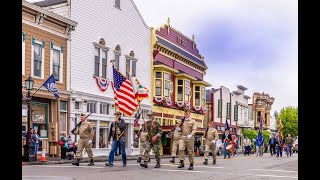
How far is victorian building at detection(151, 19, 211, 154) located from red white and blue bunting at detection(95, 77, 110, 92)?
753 cm

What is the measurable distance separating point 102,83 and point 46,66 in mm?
5776

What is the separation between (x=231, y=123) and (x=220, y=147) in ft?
73.8

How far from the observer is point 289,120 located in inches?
3949

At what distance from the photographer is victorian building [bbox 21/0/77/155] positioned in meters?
25.8

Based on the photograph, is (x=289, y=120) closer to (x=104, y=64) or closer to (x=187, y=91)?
(x=187, y=91)

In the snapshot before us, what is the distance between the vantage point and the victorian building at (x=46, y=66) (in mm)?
25828

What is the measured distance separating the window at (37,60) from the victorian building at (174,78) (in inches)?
556

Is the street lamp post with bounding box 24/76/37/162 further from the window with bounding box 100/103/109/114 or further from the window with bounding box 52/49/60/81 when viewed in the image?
the window with bounding box 100/103/109/114

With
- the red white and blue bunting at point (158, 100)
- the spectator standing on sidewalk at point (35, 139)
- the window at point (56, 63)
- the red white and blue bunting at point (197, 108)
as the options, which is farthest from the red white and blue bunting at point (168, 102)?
the spectator standing on sidewalk at point (35, 139)

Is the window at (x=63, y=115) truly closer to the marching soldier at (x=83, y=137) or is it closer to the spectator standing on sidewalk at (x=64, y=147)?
the spectator standing on sidewalk at (x=64, y=147)
